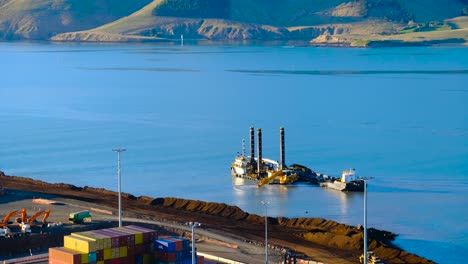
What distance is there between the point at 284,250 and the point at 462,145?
3225 centimetres

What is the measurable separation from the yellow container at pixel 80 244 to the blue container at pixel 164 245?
6.97 feet

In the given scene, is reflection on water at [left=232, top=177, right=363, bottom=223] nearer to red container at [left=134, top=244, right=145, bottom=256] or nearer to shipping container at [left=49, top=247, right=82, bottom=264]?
red container at [left=134, top=244, right=145, bottom=256]

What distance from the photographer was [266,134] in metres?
76.3

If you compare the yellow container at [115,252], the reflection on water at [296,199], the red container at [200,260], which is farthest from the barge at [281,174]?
the yellow container at [115,252]

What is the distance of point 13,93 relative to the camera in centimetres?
11331

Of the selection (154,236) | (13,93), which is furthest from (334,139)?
(13,93)

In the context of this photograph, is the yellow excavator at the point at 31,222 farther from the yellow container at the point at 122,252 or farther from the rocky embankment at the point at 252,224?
the yellow container at the point at 122,252

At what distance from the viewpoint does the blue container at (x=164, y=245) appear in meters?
35.5

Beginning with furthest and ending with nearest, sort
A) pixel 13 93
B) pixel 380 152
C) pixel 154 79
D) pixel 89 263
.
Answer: pixel 154 79 < pixel 13 93 < pixel 380 152 < pixel 89 263

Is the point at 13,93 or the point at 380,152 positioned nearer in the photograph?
the point at 380,152

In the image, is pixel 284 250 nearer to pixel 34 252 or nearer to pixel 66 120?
pixel 34 252

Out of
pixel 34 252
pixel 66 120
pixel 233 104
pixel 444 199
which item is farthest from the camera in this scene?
pixel 233 104

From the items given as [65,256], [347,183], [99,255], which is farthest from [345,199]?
[65,256]

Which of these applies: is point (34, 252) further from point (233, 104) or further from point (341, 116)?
point (233, 104)
